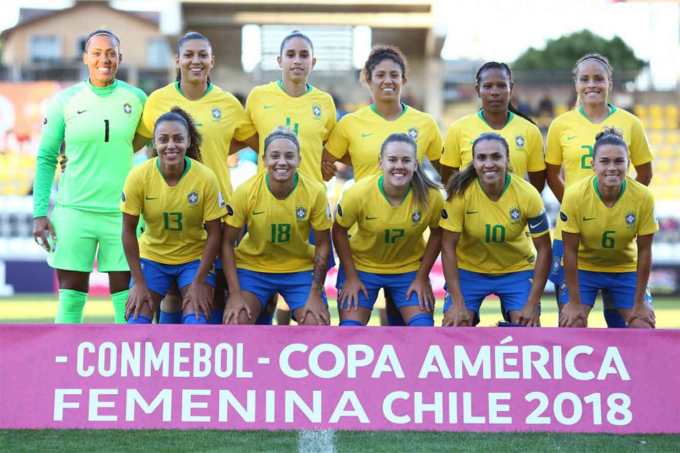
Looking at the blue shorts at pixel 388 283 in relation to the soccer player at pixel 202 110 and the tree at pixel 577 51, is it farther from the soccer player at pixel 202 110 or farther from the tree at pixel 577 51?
the tree at pixel 577 51

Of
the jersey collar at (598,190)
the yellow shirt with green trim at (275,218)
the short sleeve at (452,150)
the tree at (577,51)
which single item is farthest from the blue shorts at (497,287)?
the tree at (577,51)

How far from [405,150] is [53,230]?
Result: 7.02 ft

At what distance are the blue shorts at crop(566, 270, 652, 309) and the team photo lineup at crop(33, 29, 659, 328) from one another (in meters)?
0.01

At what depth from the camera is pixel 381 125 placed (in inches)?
Result: 229

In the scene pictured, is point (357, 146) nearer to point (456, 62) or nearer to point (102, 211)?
point (102, 211)

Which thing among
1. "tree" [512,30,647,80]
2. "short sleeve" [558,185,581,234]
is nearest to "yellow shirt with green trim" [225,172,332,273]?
"short sleeve" [558,185,581,234]

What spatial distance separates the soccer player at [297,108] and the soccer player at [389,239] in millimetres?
382

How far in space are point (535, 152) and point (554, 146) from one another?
14 centimetres

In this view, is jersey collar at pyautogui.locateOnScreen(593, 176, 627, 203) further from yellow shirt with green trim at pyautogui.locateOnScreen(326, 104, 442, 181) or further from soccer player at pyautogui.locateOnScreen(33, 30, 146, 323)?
soccer player at pyautogui.locateOnScreen(33, 30, 146, 323)

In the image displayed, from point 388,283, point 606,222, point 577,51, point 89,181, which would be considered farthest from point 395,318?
point 577,51

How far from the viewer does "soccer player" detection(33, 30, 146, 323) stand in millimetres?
5551

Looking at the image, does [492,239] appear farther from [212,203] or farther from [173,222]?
[173,222]

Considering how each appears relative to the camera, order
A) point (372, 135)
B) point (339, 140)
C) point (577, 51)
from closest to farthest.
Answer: point (372, 135)
point (339, 140)
point (577, 51)

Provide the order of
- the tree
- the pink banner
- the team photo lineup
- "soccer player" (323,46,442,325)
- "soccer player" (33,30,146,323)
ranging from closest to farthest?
the pink banner < the team photo lineup < "soccer player" (33,30,146,323) < "soccer player" (323,46,442,325) < the tree
